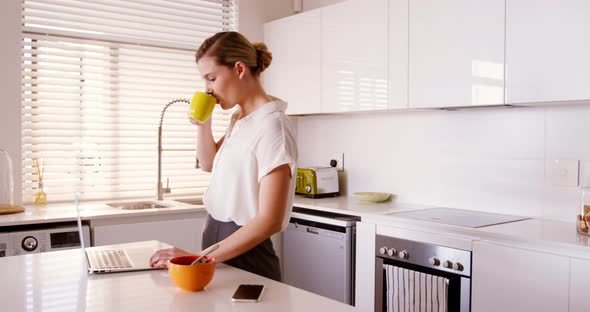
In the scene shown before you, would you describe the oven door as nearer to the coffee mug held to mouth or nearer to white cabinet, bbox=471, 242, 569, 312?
white cabinet, bbox=471, 242, 569, 312

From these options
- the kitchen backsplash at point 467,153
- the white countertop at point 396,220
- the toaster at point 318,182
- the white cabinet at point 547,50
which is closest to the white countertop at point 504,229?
the white countertop at point 396,220

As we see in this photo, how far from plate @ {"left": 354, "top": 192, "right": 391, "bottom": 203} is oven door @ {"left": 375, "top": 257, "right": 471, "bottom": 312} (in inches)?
22.7

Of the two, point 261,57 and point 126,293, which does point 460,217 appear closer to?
point 261,57

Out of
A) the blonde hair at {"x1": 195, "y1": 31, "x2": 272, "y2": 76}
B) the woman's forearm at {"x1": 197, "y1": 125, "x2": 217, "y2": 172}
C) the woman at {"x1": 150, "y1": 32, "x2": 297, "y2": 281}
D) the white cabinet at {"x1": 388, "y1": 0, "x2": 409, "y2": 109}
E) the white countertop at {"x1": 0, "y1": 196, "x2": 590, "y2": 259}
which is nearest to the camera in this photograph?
the woman at {"x1": 150, "y1": 32, "x2": 297, "y2": 281}

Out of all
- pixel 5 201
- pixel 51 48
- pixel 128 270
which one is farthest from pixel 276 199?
pixel 51 48

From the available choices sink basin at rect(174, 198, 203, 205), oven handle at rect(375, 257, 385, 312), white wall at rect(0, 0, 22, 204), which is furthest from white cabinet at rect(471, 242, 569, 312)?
white wall at rect(0, 0, 22, 204)

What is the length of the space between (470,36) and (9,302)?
7.50ft

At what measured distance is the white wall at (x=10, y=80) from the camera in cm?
311

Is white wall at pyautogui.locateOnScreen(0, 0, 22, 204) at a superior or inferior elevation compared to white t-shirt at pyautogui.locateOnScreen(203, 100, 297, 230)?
superior

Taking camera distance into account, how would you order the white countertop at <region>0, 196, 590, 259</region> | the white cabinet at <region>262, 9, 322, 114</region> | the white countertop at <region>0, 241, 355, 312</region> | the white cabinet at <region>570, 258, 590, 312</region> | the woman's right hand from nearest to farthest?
the white countertop at <region>0, 241, 355, 312</region>
the woman's right hand
the white cabinet at <region>570, 258, 590, 312</region>
the white countertop at <region>0, 196, 590, 259</region>
the white cabinet at <region>262, 9, 322, 114</region>

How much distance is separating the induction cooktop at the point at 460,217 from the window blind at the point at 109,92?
166 centimetres

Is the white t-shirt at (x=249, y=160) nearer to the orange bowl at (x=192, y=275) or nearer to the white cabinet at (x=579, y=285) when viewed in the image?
the orange bowl at (x=192, y=275)

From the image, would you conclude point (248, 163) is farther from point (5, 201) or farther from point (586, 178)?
point (5, 201)

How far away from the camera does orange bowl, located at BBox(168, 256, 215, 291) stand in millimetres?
1266
